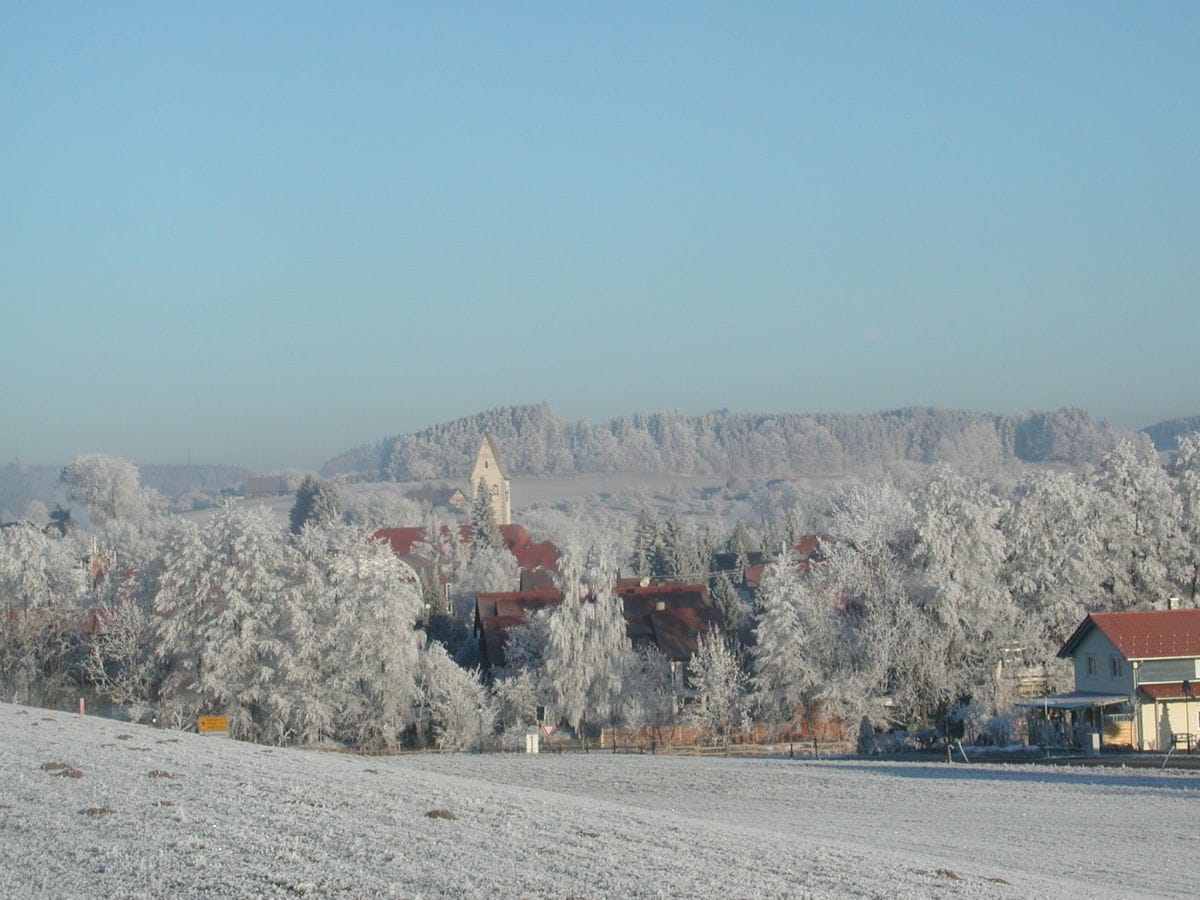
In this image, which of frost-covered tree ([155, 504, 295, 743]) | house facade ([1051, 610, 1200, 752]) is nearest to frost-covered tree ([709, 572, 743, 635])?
house facade ([1051, 610, 1200, 752])

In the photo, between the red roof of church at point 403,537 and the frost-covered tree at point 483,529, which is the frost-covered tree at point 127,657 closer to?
the frost-covered tree at point 483,529

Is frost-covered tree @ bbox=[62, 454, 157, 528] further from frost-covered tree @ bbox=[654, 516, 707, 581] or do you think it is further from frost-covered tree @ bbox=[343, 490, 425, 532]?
frost-covered tree @ bbox=[654, 516, 707, 581]

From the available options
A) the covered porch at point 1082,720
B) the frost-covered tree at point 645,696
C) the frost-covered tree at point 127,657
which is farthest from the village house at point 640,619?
the covered porch at point 1082,720

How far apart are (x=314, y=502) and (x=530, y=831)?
11185 centimetres

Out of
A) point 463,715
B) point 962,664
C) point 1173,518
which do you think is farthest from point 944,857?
point 1173,518

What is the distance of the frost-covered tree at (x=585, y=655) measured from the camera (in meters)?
56.0

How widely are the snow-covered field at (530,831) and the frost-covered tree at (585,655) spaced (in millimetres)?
20374

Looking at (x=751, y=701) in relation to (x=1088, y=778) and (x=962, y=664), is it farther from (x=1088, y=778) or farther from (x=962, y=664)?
(x=1088, y=778)

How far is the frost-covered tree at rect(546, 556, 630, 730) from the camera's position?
56.0m

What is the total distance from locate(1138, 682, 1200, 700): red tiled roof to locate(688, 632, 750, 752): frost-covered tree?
1544 centimetres

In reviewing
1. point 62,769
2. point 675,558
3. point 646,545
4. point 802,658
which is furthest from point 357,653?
point 646,545

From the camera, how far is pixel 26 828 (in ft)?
53.4

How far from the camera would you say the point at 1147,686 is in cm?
4812

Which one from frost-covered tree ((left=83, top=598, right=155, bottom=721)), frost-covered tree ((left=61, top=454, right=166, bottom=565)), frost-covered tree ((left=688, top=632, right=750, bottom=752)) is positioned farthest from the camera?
frost-covered tree ((left=61, top=454, right=166, bottom=565))
